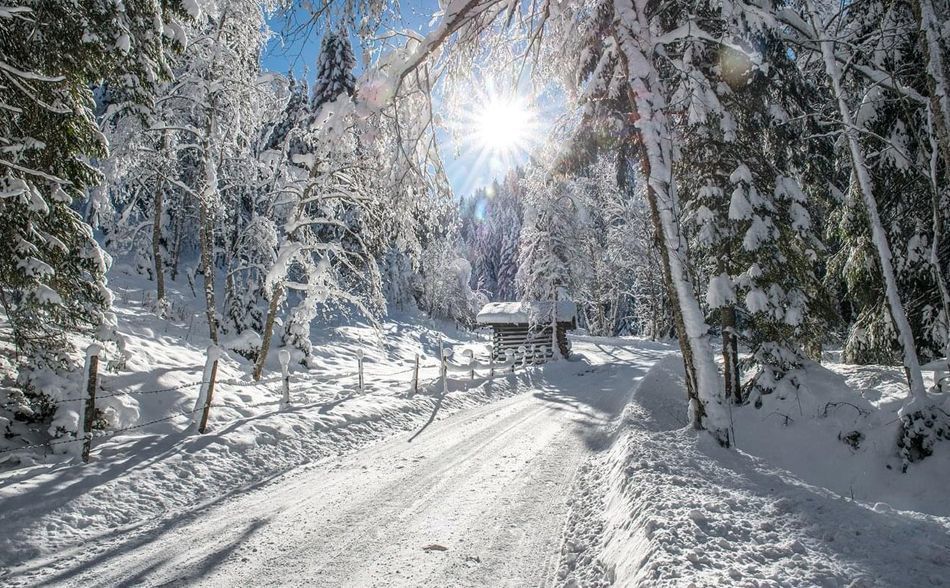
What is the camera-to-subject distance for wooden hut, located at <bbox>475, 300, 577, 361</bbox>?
997 inches

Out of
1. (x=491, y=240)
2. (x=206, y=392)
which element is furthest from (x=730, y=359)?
(x=491, y=240)

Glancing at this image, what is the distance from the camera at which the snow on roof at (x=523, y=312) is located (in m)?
25.2

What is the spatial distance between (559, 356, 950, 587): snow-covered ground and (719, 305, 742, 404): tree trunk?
9.64 ft

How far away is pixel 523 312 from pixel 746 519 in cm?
2298

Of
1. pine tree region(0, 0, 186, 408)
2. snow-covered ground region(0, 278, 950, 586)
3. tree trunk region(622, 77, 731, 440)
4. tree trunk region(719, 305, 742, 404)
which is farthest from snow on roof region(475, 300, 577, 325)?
pine tree region(0, 0, 186, 408)

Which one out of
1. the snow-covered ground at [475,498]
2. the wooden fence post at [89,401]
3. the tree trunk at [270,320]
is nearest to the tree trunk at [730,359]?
the snow-covered ground at [475,498]

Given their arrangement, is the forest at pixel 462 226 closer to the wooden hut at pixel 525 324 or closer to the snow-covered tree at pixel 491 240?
the wooden hut at pixel 525 324

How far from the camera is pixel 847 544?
2.99m

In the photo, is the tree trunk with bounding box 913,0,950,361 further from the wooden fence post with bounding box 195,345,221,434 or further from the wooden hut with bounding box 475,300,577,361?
the wooden hut with bounding box 475,300,577,361

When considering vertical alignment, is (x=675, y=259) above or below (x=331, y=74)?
below

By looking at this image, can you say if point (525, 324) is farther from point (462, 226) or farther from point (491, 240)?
point (491, 240)

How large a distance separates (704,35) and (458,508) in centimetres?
649

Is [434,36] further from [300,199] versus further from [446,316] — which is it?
[446,316]

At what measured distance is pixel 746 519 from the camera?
11.7ft
